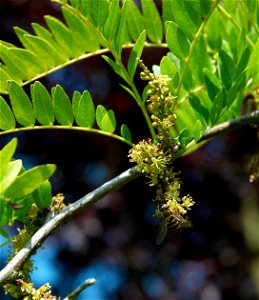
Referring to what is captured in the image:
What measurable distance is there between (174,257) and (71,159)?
1.08m

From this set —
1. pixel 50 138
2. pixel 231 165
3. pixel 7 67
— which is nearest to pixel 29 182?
pixel 7 67

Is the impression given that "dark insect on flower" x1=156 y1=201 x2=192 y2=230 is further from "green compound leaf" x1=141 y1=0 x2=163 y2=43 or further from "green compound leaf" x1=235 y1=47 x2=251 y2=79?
"green compound leaf" x1=141 y1=0 x2=163 y2=43

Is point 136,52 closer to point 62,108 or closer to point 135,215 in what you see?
point 62,108

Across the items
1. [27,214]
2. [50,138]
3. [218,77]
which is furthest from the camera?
[50,138]

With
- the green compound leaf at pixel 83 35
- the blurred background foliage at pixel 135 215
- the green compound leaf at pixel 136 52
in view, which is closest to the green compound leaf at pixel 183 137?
the green compound leaf at pixel 136 52

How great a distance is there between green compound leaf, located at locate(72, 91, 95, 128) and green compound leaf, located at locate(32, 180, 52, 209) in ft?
0.47

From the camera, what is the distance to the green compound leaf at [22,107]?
1059 mm

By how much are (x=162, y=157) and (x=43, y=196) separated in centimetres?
20

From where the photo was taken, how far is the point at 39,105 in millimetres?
1089

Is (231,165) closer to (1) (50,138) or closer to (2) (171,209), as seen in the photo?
(1) (50,138)

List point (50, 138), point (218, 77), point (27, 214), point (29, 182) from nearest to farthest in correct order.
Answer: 1. point (29, 182)
2. point (27, 214)
3. point (218, 77)
4. point (50, 138)

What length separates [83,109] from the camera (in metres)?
1.11

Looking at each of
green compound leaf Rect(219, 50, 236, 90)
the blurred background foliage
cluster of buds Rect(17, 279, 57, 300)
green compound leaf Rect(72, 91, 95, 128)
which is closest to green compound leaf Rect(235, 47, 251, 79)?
green compound leaf Rect(219, 50, 236, 90)

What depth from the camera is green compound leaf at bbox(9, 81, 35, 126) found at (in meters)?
1.06
